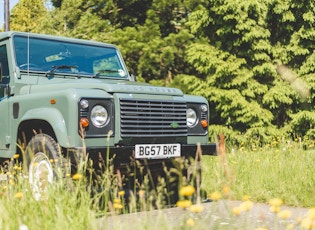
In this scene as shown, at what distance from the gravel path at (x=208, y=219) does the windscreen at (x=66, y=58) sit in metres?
1.90

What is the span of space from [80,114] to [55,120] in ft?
0.78

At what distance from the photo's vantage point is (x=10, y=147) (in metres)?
4.97

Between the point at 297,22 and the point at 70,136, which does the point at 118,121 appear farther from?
the point at 297,22

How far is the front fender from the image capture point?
13.4 feet

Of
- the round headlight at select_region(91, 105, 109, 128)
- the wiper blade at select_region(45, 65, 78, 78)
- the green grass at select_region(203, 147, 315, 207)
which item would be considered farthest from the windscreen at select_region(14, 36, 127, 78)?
the green grass at select_region(203, 147, 315, 207)

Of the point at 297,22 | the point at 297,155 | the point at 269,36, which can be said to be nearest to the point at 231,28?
the point at 269,36

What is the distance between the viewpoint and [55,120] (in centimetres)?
418

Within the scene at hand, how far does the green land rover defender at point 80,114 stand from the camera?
4129mm

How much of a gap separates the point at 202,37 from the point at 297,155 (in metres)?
7.65

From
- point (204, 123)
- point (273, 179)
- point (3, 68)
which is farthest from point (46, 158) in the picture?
point (273, 179)

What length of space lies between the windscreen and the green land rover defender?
1 cm

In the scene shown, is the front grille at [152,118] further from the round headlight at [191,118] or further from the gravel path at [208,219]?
the gravel path at [208,219]

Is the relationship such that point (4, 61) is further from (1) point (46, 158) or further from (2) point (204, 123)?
(2) point (204, 123)

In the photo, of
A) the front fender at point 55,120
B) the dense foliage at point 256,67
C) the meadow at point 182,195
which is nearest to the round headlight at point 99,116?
the front fender at point 55,120
